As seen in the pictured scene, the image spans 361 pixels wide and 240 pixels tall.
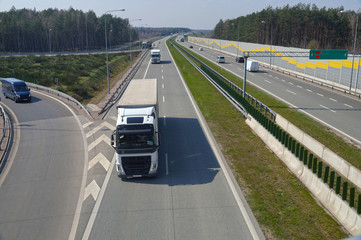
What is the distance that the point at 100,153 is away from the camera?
65.8 ft

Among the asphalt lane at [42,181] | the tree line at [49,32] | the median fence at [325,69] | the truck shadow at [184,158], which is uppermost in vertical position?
the tree line at [49,32]

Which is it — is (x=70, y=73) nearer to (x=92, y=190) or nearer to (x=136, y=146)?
(x=92, y=190)

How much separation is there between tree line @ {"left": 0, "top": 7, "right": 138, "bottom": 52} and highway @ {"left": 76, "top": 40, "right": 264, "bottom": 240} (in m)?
108

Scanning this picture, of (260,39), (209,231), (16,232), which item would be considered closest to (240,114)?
(209,231)

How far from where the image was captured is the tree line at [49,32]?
388 ft

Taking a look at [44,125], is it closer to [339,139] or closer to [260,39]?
[339,139]

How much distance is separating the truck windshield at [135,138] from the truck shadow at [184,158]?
80.5 inches

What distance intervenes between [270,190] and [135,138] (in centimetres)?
695

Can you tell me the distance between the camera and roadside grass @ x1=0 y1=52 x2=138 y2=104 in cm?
5356

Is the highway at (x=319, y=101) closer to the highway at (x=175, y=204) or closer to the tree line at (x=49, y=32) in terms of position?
the highway at (x=175, y=204)

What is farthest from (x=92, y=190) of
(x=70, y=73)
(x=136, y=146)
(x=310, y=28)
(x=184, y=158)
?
(x=310, y=28)

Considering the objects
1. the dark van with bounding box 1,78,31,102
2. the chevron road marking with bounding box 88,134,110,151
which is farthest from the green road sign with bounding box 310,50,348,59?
the dark van with bounding box 1,78,31,102

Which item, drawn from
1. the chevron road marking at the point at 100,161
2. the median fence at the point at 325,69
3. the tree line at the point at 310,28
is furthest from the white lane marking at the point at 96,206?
the tree line at the point at 310,28

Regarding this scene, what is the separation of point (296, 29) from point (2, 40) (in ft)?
344
